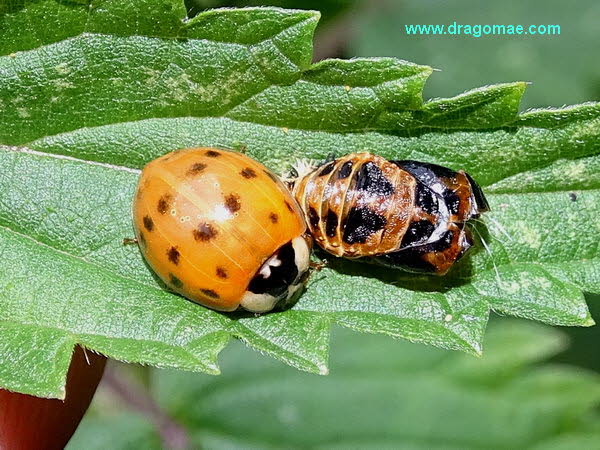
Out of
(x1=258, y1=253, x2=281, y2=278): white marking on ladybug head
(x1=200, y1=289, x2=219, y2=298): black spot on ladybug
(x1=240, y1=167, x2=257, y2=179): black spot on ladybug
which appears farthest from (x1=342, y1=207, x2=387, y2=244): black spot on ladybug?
(x1=200, y1=289, x2=219, y2=298): black spot on ladybug

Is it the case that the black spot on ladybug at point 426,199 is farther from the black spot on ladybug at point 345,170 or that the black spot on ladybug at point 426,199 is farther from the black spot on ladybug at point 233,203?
the black spot on ladybug at point 233,203

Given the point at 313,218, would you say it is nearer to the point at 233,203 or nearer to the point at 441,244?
the point at 233,203

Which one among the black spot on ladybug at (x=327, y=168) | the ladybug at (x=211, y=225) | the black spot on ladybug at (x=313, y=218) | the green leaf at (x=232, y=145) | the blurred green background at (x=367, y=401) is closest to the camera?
the green leaf at (x=232, y=145)

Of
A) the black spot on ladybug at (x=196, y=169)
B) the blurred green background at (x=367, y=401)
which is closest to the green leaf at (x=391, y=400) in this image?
the blurred green background at (x=367, y=401)

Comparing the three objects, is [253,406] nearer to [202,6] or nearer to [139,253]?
[139,253]

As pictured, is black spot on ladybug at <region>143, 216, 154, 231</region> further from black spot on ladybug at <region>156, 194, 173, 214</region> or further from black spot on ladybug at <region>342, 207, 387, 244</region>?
black spot on ladybug at <region>342, 207, 387, 244</region>

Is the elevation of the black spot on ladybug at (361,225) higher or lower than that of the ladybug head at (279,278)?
higher

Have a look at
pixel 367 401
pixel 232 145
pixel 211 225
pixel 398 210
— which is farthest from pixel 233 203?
pixel 367 401

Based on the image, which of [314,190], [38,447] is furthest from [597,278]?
[38,447]
